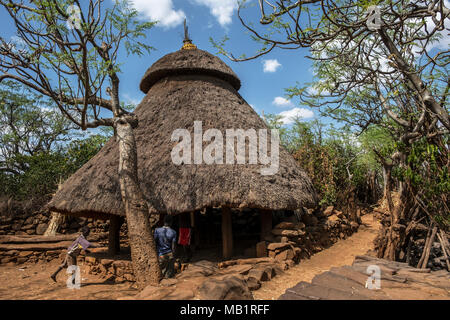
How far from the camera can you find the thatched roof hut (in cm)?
530

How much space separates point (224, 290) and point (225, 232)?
3237mm

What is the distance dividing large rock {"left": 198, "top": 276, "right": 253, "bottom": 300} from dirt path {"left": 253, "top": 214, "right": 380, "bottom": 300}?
1050mm

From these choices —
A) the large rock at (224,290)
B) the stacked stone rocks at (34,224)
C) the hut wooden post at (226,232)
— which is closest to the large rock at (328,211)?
the hut wooden post at (226,232)

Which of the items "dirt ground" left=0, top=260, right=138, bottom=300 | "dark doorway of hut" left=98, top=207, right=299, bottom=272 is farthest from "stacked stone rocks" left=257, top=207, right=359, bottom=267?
"dirt ground" left=0, top=260, right=138, bottom=300

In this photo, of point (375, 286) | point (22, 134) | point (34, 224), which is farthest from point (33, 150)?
point (375, 286)

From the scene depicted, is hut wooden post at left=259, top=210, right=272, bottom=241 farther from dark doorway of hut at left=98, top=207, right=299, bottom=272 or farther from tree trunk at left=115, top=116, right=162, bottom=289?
tree trunk at left=115, top=116, right=162, bottom=289

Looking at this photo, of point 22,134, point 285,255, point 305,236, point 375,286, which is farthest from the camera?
point 22,134

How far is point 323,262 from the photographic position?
602cm

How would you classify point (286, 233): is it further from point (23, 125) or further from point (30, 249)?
point (23, 125)

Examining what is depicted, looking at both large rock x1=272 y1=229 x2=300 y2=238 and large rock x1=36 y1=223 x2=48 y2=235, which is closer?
large rock x1=272 y1=229 x2=300 y2=238

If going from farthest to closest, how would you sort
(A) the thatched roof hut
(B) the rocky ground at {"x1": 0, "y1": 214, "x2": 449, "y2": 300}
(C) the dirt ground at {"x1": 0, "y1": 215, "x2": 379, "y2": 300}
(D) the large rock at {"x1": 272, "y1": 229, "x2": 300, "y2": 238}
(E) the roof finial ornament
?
(E) the roof finial ornament → (D) the large rock at {"x1": 272, "y1": 229, "x2": 300, "y2": 238} → (A) the thatched roof hut → (C) the dirt ground at {"x1": 0, "y1": 215, "x2": 379, "y2": 300} → (B) the rocky ground at {"x1": 0, "y1": 214, "x2": 449, "y2": 300}

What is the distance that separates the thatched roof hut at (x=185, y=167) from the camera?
5297 mm
